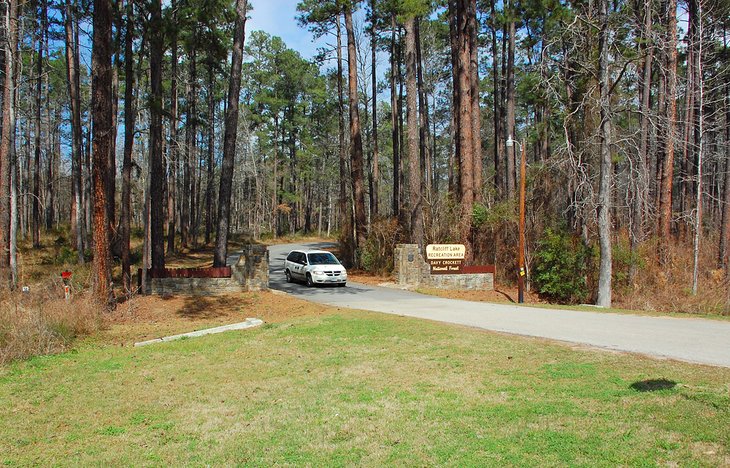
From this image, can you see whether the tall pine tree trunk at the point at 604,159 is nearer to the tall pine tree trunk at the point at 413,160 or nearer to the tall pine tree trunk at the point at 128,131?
the tall pine tree trunk at the point at 413,160

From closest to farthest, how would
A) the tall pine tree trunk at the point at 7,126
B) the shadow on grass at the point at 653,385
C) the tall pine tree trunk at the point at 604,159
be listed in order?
the shadow on grass at the point at 653,385 < the tall pine tree trunk at the point at 7,126 < the tall pine tree trunk at the point at 604,159

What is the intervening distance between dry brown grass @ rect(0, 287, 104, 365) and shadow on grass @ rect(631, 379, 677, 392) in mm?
9481

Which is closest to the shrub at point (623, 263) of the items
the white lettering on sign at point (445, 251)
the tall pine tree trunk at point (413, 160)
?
the white lettering on sign at point (445, 251)

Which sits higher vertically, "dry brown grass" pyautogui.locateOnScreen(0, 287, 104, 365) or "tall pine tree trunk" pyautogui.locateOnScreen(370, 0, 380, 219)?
"tall pine tree trunk" pyautogui.locateOnScreen(370, 0, 380, 219)

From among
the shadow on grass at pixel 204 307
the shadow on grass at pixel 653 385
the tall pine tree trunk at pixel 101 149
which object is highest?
the tall pine tree trunk at pixel 101 149

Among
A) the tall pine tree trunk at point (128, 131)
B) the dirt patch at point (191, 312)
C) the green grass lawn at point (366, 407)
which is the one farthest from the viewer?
the tall pine tree trunk at point (128, 131)

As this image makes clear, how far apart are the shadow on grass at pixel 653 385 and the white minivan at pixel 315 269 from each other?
15.3 meters

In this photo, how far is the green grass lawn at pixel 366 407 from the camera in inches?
178

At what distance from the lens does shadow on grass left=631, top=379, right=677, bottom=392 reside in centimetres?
592

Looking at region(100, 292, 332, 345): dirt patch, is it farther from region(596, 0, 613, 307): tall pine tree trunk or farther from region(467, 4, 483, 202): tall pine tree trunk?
region(467, 4, 483, 202): tall pine tree trunk

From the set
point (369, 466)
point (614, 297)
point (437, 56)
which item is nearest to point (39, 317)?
point (369, 466)

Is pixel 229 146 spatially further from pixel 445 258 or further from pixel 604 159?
pixel 604 159

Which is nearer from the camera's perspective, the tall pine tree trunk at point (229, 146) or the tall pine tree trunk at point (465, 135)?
the tall pine tree trunk at point (229, 146)

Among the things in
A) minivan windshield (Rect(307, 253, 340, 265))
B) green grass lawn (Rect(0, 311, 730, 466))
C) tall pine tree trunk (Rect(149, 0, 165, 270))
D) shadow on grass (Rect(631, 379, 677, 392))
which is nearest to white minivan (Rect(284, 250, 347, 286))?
minivan windshield (Rect(307, 253, 340, 265))
